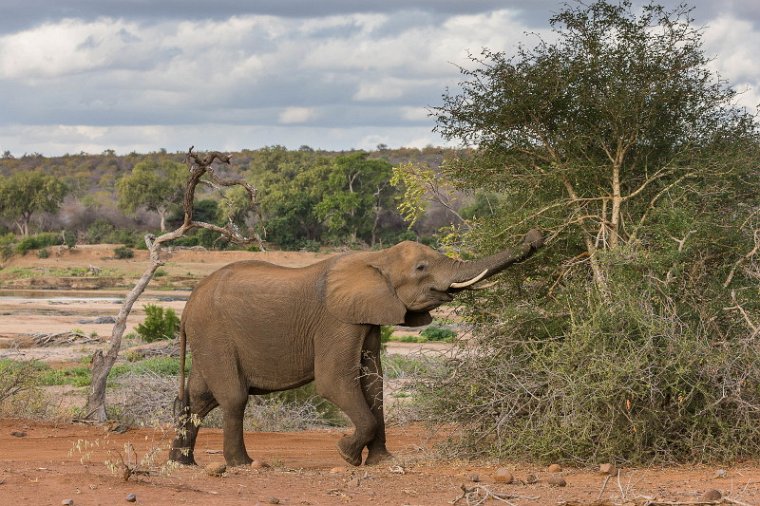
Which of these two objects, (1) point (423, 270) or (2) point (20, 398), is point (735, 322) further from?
(2) point (20, 398)

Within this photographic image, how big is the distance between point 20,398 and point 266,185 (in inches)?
1994

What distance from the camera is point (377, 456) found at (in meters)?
10.8

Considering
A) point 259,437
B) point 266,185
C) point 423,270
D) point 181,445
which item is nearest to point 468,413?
point 423,270

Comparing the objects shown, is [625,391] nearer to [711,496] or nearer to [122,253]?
[711,496]

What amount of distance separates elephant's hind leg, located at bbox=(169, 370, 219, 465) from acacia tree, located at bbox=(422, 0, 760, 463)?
2.26m

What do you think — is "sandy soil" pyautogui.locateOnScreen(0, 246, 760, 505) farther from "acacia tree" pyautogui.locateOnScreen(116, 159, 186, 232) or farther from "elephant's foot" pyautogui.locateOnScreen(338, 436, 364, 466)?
"acacia tree" pyautogui.locateOnScreen(116, 159, 186, 232)

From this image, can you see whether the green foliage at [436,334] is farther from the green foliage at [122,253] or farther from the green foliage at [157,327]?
the green foliage at [122,253]

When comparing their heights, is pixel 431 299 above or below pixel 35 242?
above

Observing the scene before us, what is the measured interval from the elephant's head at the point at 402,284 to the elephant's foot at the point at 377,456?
1196mm

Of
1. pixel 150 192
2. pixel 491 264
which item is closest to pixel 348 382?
pixel 491 264

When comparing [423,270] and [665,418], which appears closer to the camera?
[665,418]

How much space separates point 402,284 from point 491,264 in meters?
0.89

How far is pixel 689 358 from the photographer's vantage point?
385 inches

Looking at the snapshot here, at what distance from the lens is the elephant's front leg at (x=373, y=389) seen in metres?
10.7
